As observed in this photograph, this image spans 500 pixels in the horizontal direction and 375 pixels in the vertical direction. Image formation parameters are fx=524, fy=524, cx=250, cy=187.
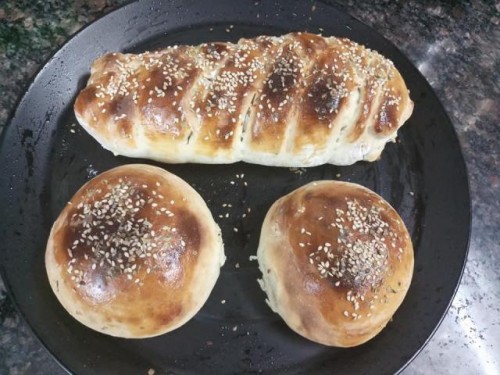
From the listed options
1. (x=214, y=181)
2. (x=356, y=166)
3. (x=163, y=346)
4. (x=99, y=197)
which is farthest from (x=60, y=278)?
(x=356, y=166)

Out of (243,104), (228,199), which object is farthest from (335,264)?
(243,104)

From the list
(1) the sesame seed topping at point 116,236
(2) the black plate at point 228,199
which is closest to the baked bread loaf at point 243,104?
(2) the black plate at point 228,199

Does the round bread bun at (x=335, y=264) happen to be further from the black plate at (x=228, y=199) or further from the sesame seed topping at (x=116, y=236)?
the sesame seed topping at (x=116, y=236)

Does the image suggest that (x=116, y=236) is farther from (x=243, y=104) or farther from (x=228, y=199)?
(x=243, y=104)

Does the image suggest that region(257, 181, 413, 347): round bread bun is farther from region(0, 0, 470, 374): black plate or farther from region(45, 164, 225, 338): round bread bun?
region(45, 164, 225, 338): round bread bun

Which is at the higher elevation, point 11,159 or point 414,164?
point 414,164

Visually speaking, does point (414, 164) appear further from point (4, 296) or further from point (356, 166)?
point (4, 296)
